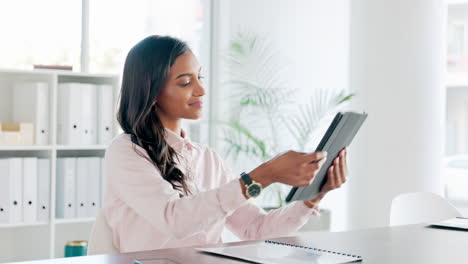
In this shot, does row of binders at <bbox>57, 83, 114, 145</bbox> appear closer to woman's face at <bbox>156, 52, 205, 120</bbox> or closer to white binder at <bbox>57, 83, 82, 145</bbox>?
white binder at <bbox>57, 83, 82, 145</bbox>

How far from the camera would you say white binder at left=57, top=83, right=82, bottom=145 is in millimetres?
3879

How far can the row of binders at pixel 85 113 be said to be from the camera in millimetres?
3893

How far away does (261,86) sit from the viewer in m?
5.04

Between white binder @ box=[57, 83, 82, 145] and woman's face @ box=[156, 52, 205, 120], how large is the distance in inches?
74.3

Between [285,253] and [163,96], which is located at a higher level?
[163,96]

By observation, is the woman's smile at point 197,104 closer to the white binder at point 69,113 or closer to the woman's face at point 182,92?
the woman's face at point 182,92

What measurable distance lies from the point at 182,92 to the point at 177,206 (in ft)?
1.33

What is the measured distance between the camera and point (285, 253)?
63.3 inches

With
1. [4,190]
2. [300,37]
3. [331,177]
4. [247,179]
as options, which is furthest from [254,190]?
[300,37]

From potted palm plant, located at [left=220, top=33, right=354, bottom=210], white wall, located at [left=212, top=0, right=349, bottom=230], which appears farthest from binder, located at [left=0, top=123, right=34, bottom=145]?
white wall, located at [left=212, top=0, right=349, bottom=230]

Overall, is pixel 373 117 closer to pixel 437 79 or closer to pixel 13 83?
pixel 437 79

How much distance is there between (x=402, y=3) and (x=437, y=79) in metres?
0.51

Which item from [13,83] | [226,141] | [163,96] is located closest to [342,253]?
[163,96]

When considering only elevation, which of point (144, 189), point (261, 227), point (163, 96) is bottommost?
point (261, 227)
